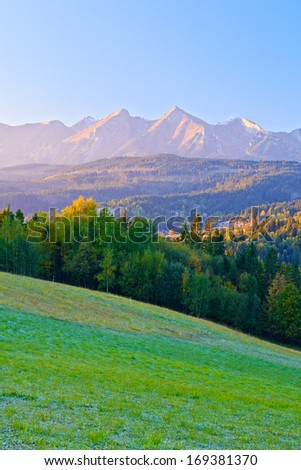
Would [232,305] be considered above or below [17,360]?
below

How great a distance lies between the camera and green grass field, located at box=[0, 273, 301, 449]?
12.4 meters

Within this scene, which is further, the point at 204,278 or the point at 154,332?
the point at 204,278

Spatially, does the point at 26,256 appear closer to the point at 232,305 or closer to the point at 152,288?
the point at 152,288

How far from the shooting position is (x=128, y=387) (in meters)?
19.3

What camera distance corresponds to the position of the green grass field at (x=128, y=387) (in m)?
12.4

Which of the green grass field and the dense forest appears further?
the dense forest

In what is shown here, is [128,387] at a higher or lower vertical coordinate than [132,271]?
higher

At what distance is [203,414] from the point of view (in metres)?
16.1

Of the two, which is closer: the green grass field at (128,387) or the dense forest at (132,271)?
the green grass field at (128,387)

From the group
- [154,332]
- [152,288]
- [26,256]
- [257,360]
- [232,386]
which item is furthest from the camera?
[152,288]

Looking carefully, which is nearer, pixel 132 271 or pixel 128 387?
pixel 128 387
